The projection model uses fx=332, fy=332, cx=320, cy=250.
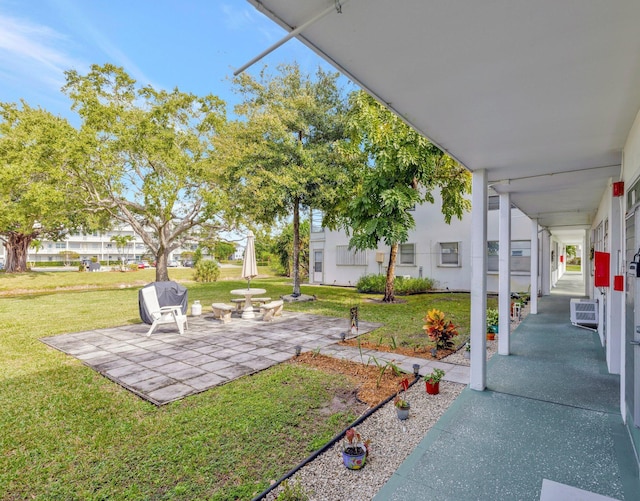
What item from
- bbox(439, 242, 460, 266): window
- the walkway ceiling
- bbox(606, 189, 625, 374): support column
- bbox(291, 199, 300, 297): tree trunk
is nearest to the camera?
the walkway ceiling

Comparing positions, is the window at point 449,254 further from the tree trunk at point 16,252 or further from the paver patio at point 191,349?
the tree trunk at point 16,252

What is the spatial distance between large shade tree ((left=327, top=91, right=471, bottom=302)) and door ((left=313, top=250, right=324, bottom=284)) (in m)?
8.31

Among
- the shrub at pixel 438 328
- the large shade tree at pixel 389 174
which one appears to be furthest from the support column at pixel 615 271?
the large shade tree at pixel 389 174

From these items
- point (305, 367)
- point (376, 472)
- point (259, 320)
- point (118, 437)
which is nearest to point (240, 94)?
point (259, 320)

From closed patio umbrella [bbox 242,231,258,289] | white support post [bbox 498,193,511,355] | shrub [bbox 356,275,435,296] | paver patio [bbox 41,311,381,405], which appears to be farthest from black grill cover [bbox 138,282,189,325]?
shrub [bbox 356,275,435,296]

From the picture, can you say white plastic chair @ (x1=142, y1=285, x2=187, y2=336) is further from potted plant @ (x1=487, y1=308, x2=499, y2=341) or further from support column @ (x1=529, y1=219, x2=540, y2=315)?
support column @ (x1=529, y1=219, x2=540, y2=315)

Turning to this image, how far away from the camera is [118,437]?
3121 millimetres

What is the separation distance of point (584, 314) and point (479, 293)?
5.54m

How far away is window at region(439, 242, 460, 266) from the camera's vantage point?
14898 millimetres

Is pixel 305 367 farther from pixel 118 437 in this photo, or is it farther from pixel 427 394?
pixel 118 437

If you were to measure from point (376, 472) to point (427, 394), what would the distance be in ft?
5.67

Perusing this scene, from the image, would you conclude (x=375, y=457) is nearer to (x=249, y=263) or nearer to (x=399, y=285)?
(x=249, y=263)

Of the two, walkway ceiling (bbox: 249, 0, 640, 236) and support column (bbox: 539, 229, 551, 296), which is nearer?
walkway ceiling (bbox: 249, 0, 640, 236)

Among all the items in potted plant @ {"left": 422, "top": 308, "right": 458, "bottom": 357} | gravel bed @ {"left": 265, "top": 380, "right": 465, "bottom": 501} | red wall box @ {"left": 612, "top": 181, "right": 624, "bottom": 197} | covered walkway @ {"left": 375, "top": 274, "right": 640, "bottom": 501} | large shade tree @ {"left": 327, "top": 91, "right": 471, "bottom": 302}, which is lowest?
gravel bed @ {"left": 265, "top": 380, "right": 465, "bottom": 501}
